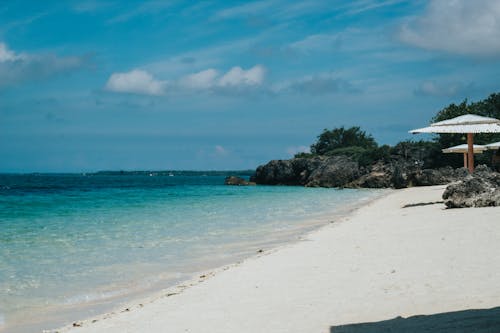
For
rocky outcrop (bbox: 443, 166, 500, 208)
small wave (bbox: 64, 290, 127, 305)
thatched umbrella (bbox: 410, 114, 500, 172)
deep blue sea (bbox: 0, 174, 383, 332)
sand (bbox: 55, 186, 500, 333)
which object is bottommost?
small wave (bbox: 64, 290, 127, 305)

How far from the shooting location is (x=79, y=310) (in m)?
6.64

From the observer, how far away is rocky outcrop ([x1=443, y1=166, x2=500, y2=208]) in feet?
45.5

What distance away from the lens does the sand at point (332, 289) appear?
4.95 m

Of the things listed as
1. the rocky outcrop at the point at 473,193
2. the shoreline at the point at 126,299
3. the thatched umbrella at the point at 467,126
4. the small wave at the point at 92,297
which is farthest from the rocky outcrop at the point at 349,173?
the small wave at the point at 92,297

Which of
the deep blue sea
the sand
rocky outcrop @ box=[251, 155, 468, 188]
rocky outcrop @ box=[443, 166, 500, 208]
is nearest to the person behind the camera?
the sand

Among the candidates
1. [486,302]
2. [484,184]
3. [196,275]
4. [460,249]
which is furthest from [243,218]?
[486,302]

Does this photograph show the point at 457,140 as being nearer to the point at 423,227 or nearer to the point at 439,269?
the point at 423,227

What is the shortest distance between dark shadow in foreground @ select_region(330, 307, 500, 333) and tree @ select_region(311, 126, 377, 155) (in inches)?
3471

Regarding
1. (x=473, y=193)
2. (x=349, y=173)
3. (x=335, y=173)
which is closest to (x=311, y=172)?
(x=335, y=173)

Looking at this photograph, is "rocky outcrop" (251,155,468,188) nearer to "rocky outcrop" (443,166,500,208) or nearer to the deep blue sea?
"rocky outcrop" (443,166,500,208)

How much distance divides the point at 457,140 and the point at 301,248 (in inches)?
1712

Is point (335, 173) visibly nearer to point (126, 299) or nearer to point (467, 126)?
point (467, 126)

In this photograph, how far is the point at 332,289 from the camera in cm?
601

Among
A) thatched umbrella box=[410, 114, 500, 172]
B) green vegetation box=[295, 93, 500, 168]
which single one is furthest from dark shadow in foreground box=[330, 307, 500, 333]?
green vegetation box=[295, 93, 500, 168]
